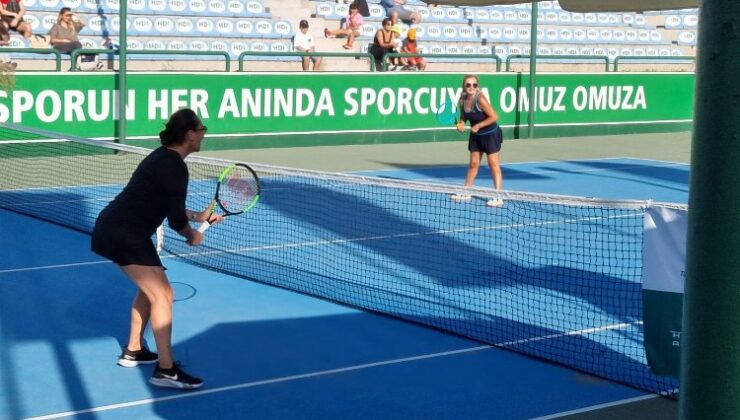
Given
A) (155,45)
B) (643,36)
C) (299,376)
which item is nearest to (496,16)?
(643,36)

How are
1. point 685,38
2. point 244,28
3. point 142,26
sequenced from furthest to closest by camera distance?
1. point 685,38
2. point 244,28
3. point 142,26

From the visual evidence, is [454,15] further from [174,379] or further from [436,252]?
[174,379]

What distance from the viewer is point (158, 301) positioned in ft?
22.0

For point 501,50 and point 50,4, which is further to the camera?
point 501,50

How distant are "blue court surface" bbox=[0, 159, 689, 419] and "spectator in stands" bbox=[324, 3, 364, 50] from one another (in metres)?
16.4

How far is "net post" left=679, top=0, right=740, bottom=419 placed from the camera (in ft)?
6.11

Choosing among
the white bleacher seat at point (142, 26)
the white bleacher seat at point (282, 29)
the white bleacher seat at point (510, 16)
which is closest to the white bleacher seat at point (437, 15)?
the white bleacher seat at point (510, 16)

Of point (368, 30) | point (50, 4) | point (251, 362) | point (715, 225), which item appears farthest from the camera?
point (368, 30)

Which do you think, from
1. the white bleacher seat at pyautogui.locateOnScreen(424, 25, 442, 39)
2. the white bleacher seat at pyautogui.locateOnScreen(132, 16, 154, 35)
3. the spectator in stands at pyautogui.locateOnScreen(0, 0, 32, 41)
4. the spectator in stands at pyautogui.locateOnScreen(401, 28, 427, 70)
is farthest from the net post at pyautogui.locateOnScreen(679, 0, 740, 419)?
the white bleacher seat at pyautogui.locateOnScreen(424, 25, 442, 39)

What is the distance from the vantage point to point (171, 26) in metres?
24.2

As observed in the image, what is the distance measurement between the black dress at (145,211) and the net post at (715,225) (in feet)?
16.1

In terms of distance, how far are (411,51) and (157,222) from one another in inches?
725

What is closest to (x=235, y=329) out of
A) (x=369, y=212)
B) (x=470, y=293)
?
(x=470, y=293)

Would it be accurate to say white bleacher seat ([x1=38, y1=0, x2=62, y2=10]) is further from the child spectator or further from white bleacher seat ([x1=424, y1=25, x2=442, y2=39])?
white bleacher seat ([x1=424, y1=25, x2=442, y2=39])
